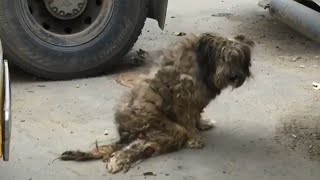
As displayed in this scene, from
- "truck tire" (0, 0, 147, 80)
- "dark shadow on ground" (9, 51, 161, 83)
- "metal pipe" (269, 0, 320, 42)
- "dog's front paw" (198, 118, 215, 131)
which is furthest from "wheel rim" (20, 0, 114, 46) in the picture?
"metal pipe" (269, 0, 320, 42)

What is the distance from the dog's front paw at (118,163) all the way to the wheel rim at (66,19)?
2.05m

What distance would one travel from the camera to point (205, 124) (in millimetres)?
4930

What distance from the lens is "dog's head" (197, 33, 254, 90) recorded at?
4.33m

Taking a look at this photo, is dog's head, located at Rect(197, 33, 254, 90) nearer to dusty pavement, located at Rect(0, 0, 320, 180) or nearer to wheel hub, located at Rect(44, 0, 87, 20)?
dusty pavement, located at Rect(0, 0, 320, 180)

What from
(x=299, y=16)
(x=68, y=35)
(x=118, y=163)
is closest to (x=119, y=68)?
(x=68, y=35)

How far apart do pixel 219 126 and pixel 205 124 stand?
13 centimetres

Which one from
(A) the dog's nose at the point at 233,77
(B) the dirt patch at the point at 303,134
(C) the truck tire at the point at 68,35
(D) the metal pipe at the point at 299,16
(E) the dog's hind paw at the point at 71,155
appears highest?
(D) the metal pipe at the point at 299,16

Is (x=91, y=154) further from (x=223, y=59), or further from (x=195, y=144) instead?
(x=223, y=59)

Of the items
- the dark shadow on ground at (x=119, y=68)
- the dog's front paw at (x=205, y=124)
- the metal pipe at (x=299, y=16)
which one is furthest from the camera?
the dark shadow on ground at (x=119, y=68)

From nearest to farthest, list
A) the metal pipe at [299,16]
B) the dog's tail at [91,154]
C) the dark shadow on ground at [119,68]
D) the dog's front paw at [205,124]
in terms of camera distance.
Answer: the dog's tail at [91,154]
the dog's front paw at [205,124]
the metal pipe at [299,16]
the dark shadow on ground at [119,68]

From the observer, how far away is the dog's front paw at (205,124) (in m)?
4.88

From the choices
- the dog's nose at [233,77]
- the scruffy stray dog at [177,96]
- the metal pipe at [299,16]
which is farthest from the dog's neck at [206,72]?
the metal pipe at [299,16]

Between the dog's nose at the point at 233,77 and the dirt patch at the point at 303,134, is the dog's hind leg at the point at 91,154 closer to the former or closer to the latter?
the dog's nose at the point at 233,77

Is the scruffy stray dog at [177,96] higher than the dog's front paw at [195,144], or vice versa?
the scruffy stray dog at [177,96]
